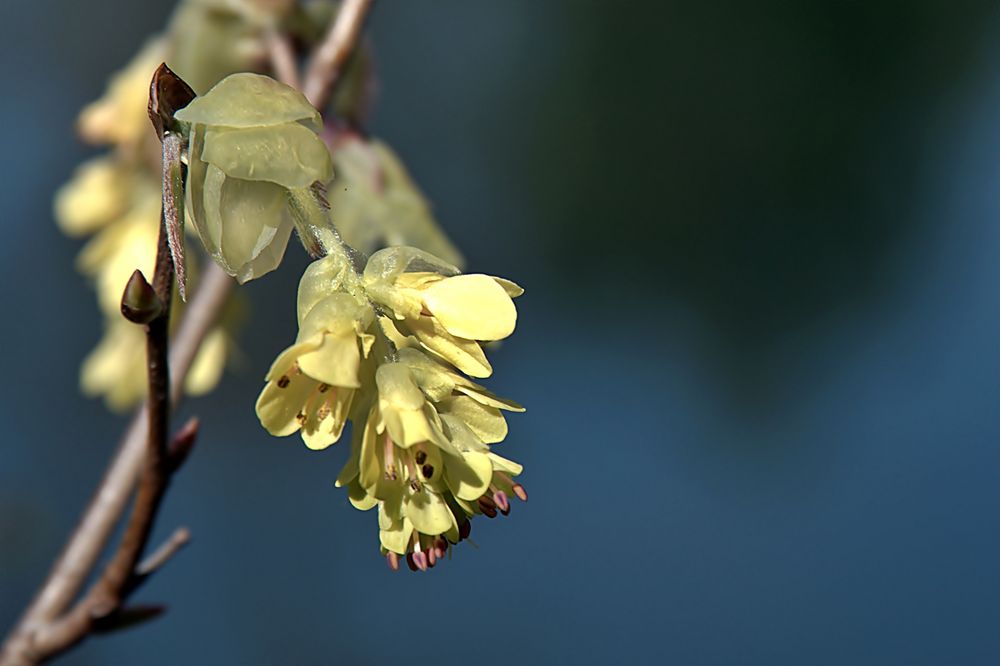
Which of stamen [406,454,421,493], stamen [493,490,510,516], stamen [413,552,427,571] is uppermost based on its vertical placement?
stamen [493,490,510,516]

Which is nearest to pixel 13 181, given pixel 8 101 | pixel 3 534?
pixel 8 101

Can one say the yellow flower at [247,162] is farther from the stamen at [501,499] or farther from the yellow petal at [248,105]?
the stamen at [501,499]

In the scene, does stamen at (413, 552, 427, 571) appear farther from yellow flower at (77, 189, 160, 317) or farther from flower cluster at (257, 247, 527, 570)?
yellow flower at (77, 189, 160, 317)

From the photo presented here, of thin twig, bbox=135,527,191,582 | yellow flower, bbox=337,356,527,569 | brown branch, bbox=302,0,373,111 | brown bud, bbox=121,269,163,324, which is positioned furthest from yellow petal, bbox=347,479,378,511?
brown branch, bbox=302,0,373,111

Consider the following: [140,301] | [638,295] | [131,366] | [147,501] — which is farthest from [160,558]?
[638,295]

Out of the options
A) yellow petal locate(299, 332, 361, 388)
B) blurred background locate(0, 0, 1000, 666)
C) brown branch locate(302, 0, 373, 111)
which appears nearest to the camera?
yellow petal locate(299, 332, 361, 388)

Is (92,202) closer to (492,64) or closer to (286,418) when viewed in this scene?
(286,418)

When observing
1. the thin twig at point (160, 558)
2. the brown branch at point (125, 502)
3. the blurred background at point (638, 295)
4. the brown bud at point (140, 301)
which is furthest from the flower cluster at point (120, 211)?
the blurred background at point (638, 295)

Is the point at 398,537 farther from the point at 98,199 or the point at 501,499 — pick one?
the point at 98,199
